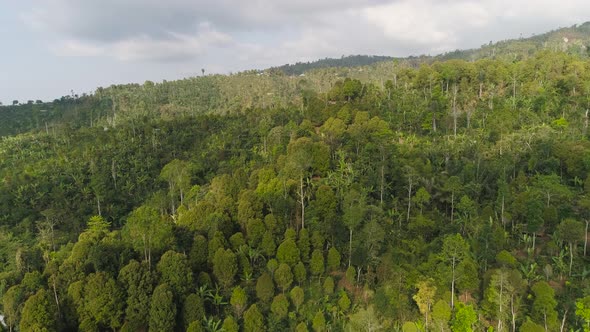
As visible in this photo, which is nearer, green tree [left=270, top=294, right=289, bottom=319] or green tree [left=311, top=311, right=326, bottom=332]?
green tree [left=311, top=311, right=326, bottom=332]

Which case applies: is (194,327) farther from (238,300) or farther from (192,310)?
(238,300)

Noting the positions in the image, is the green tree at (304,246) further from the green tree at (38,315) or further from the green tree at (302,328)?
the green tree at (38,315)

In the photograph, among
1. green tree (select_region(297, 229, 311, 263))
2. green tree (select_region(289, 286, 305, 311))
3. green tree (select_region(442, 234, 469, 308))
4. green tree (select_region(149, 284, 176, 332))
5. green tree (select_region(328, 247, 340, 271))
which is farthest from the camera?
green tree (select_region(297, 229, 311, 263))

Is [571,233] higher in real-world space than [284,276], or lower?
higher

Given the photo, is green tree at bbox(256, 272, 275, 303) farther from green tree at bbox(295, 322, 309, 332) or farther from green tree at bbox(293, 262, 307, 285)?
green tree at bbox(295, 322, 309, 332)

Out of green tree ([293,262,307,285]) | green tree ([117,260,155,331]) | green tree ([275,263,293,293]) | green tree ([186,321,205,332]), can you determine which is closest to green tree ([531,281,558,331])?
green tree ([293,262,307,285])

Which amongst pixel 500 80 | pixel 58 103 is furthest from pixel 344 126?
pixel 58 103

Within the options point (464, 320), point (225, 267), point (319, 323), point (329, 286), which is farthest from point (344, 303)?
point (225, 267)

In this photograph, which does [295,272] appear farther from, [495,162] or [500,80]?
[500,80]
